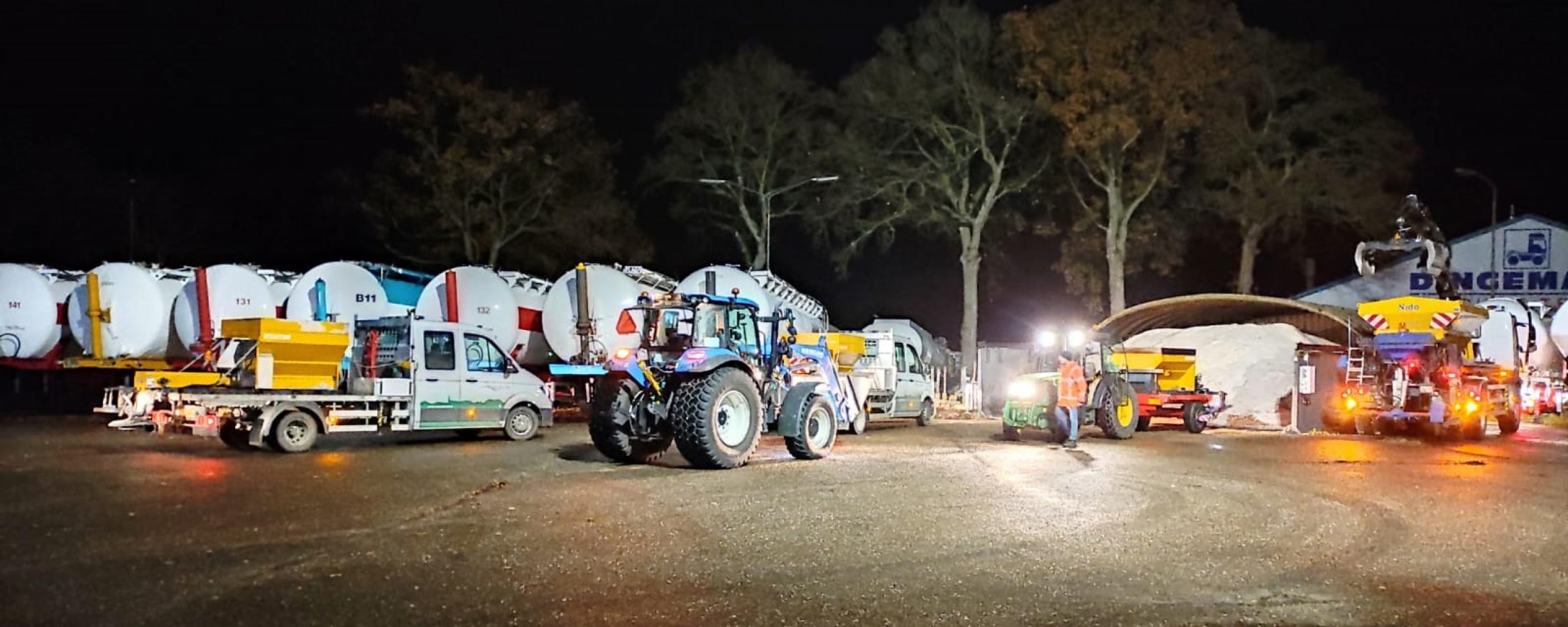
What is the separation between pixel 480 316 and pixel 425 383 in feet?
22.1

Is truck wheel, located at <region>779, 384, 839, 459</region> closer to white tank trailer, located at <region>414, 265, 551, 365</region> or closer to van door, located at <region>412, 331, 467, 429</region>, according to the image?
van door, located at <region>412, 331, 467, 429</region>

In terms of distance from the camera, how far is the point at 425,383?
16188 millimetres

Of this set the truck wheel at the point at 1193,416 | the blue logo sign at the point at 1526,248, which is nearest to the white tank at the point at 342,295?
the truck wheel at the point at 1193,416

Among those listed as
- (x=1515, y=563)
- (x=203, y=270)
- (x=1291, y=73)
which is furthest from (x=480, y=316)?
(x=1291, y=73)

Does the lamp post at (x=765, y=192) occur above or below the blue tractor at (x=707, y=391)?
above

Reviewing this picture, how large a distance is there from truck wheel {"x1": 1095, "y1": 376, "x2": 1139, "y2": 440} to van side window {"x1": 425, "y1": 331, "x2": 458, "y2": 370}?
32.0 feet

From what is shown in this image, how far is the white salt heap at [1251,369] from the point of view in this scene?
25156mm

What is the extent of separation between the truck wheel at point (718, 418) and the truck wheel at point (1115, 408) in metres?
7.08

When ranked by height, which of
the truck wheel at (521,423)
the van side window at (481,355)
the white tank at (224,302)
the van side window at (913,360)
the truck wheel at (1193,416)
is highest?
the white tank at (224,302)

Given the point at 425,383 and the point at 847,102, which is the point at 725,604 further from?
the point at 847,102

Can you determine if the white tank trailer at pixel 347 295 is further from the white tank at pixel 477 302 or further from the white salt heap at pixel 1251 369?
the white salt heap at pixel 1251 369

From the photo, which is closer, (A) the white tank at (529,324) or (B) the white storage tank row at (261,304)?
(B) the white storage tank row at (261,304)

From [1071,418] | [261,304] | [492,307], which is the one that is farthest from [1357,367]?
[261,304]

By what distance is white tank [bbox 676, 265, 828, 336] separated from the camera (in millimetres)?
25953
